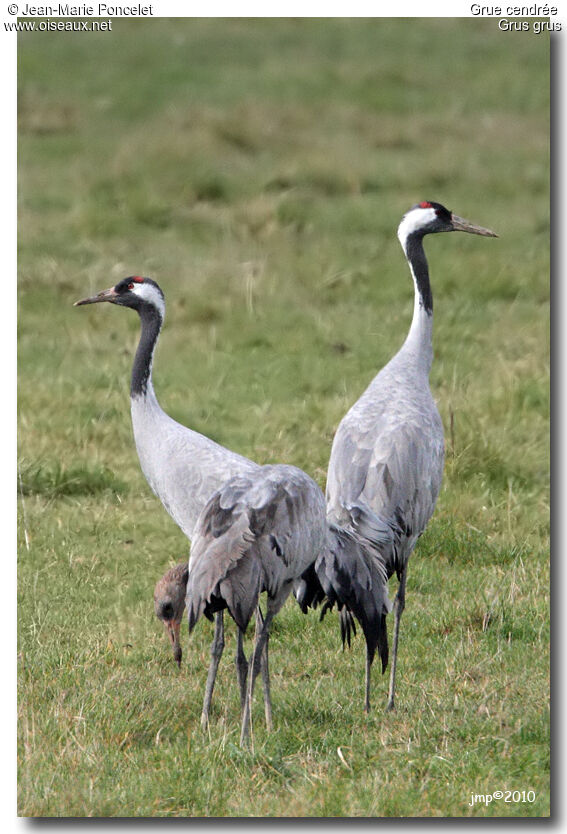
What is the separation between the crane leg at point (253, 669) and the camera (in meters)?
4.30

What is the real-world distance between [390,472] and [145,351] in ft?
3.65

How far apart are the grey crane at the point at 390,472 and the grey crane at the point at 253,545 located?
0.44m

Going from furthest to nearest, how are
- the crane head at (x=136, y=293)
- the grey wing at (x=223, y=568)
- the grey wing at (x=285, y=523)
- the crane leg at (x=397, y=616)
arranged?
the crane head at (x=136, y=293)
the crane leg at (x=397, y=616)
the grey wing at (x=285, y=523)
the grey wing at (x=223, y=568)

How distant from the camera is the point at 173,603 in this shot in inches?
193

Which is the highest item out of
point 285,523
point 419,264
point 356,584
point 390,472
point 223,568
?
point 419,264

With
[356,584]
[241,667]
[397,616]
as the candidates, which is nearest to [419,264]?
[397,616]

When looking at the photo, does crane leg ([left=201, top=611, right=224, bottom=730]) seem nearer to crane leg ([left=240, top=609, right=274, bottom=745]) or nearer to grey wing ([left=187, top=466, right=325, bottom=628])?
crane leg ([left=240, top=609, right=274, bottom=745])

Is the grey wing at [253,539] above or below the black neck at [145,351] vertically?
below

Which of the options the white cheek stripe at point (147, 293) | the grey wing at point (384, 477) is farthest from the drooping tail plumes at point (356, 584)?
the white cheek stripe at point (147, 293)

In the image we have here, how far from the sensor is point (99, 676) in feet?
15.7

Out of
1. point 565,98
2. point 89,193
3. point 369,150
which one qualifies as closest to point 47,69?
point 89,193

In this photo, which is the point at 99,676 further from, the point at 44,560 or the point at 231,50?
the point at 231,50

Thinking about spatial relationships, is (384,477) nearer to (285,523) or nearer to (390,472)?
(390,472)

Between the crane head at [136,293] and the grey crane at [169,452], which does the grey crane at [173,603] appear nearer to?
the grey crane at [169,452]
